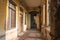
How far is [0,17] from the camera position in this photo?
4.13 m

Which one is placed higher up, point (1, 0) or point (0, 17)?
point (1, 0)

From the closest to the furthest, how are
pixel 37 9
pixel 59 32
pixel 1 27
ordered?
1. pixel 59 32
2. pixel 1 27
3. pixel 37 9

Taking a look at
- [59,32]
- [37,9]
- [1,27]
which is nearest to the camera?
[59,32]

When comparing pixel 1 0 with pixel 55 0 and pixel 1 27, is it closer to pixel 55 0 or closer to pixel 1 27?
pixel 1 27

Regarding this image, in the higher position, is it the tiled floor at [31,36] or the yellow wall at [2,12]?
the yellow wall at [2,12]

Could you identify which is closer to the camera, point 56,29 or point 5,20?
point 56,29

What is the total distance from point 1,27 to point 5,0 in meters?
1.23

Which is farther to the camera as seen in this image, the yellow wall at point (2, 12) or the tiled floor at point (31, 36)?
the tiled floor at point (31, 36)

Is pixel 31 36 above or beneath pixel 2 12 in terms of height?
beneath

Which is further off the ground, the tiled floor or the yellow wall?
the yellow wall

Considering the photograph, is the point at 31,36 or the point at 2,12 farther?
the point at 31,36

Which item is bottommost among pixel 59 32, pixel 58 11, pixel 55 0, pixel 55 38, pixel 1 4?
pixel 55 38

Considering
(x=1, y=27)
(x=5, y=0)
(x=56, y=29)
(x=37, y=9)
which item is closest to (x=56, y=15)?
(x=56, y=29)

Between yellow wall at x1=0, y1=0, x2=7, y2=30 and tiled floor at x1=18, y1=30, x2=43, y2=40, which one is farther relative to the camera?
tiled floor at x1=18, y1=30, x2=43, y2=40
